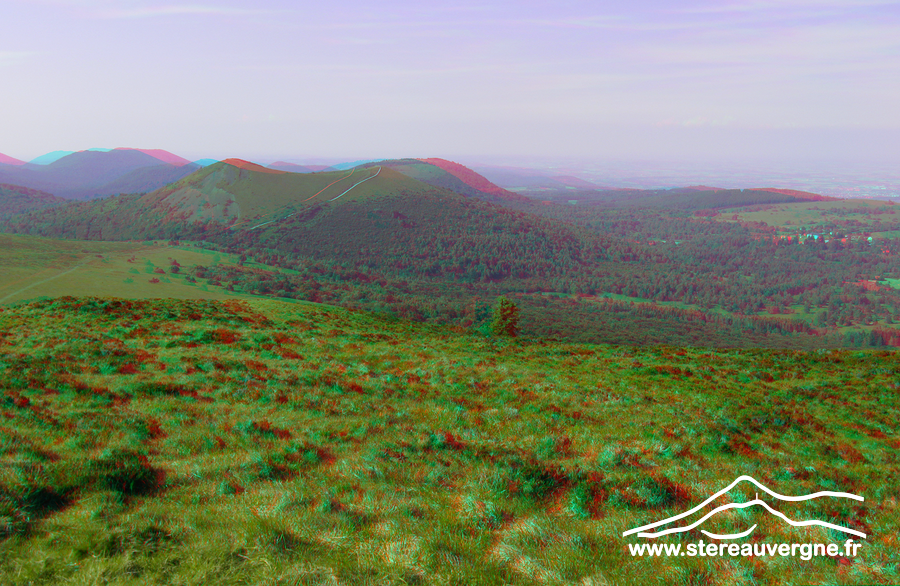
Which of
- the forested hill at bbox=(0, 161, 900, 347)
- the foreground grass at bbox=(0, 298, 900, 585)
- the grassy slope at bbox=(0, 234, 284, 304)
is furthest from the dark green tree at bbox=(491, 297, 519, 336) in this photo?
the forested hill at bbox=(0, 161, 900, 347)

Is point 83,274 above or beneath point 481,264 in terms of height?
above

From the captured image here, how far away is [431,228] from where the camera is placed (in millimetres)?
175625

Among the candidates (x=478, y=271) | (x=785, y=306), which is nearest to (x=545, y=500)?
(x=478, y=271)

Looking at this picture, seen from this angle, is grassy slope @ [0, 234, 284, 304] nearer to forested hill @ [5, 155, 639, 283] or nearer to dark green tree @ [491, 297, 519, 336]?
dark green tree @ [491, 297, 519, 336]

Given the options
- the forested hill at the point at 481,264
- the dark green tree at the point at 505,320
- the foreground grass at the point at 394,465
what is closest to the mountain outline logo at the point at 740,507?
the foreground grass at the point at 394,465

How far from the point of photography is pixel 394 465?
20.7 ft

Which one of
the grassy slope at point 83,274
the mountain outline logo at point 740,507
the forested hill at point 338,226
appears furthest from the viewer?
the forested hill at point 338,226

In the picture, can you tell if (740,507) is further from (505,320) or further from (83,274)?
(83,274)

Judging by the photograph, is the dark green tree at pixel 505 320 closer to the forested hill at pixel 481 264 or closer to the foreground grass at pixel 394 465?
the foreground grass at pixel 394 465

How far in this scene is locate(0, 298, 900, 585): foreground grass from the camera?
3711 mm

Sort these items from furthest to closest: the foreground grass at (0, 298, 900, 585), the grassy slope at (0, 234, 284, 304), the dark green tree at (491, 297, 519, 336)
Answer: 1. the grassy slope at (0, 234, 284, 304)
2. the dark green tree at (491, 297, 519, 336)
3. the foreground grass at (0, 298, 900, 585)

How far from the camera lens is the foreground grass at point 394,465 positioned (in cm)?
371

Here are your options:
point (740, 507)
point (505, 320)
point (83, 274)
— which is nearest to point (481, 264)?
point (83, 274)

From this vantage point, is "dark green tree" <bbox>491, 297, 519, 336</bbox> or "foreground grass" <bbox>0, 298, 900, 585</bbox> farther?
"dark green tree" <bbox>491, 297, 519, 336</bbox>
